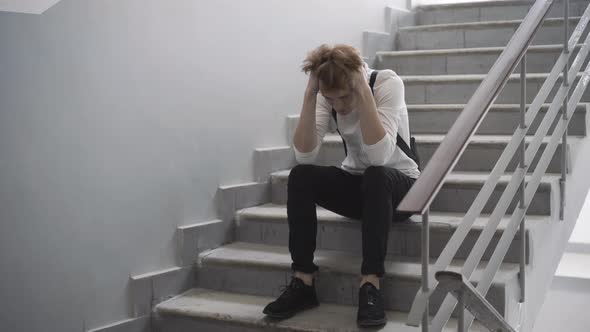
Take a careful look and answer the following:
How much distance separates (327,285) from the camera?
8.27ft

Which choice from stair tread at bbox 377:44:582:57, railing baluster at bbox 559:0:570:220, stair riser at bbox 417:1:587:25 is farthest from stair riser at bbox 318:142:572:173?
stair riser at bbox 417:1:587:25

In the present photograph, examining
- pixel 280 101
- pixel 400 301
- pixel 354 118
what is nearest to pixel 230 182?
pixel 280 101

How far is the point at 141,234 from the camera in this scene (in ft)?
8.57

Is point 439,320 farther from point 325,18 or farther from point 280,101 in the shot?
point 325,18

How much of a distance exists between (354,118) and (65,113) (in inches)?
39.6

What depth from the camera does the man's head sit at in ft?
7.43

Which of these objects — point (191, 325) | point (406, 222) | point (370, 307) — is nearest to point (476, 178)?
point (406, 222)

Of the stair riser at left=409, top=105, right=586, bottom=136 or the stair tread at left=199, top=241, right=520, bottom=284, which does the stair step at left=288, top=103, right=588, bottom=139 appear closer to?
the stair riser at left=409, top=105, right=586, bottom=136

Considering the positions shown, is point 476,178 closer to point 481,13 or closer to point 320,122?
point 320,122

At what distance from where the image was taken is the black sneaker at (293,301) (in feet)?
7.65

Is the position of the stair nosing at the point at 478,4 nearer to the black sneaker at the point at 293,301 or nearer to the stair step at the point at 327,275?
the stair step at the point at 327,275

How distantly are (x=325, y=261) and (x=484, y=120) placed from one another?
1.14 meters

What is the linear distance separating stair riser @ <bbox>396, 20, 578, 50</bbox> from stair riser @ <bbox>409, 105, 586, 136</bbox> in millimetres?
852

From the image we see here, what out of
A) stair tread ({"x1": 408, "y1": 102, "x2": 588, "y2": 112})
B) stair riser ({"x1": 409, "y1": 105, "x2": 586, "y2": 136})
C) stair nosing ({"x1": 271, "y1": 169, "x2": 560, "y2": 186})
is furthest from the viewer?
stair tread ({"x1": 408, "y1": 102, "x2": 588, "y2": 112})
